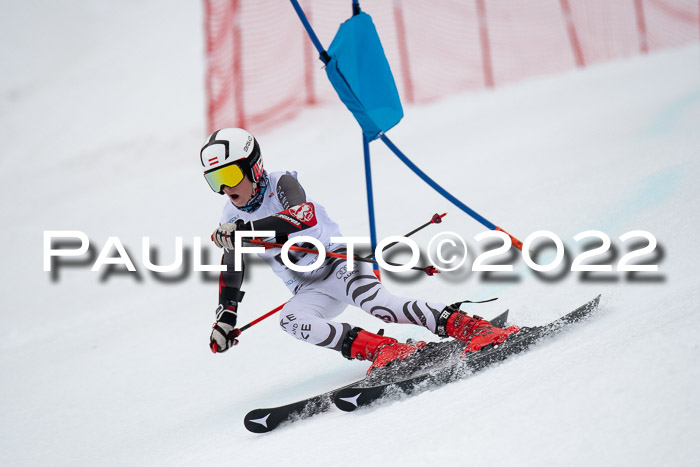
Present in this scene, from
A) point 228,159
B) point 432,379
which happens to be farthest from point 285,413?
point 228,159

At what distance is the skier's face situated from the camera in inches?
119

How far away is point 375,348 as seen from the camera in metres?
2.89

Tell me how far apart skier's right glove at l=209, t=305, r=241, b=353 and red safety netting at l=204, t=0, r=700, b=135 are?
21.9 feet

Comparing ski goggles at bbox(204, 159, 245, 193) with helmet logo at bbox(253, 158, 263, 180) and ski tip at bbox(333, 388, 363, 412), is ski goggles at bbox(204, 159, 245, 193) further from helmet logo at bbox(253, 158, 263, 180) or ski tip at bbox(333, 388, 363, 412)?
ski tip at bbox(333, 388, 363, 412)

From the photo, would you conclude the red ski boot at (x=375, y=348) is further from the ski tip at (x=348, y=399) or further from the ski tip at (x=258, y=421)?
the ski tip at (x=258, y=421)

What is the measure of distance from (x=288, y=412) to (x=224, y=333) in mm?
481

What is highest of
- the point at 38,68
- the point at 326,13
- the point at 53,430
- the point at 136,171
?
the point at 38,68

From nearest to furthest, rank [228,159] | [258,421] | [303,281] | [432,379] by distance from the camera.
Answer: [432,379] → [258,421] → [228,159] → [303,281]

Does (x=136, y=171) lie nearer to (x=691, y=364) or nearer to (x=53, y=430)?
(x=53, y=430)

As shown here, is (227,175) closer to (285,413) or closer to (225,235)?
(225,235)

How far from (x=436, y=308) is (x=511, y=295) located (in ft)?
3.90

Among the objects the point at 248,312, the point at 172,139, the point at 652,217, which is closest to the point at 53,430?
the point at 248,312

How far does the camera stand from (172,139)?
479 inches

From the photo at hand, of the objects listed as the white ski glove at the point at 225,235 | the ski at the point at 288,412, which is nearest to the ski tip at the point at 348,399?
the ski at the point at 288,412
